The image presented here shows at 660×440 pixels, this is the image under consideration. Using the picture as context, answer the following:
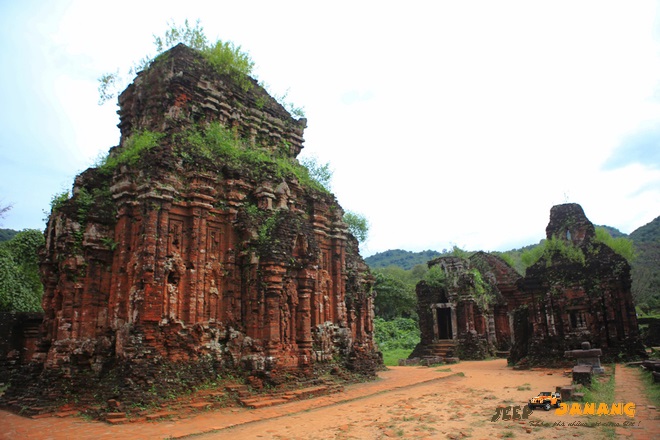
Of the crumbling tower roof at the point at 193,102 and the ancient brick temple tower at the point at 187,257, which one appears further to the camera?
the crumbling tower roof at the point at 193,102

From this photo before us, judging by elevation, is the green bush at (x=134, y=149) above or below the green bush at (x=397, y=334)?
above


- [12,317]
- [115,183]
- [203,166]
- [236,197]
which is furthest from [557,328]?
[12,317]

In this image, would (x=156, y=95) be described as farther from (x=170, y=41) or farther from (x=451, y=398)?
(x=451, y=398)

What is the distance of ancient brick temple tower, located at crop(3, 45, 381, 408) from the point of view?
1086cm

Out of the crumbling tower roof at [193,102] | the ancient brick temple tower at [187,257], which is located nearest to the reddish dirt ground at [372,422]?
the ancient brick temple tower at [187,257]

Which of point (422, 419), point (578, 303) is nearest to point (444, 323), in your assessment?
point (578, 303)

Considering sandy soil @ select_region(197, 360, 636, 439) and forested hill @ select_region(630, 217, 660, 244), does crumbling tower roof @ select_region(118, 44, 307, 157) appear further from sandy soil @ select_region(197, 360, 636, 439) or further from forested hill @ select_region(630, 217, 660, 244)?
forested hill @ select_region(630, 217, 660, 244)

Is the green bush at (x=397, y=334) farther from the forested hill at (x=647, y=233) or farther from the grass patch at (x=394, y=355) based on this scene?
the forested hill at (x=647, y=233)

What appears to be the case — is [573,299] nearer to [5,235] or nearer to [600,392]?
[600,392]

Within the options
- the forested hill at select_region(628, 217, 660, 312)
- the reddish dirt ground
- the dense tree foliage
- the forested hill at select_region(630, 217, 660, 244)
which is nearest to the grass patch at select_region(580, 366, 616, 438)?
the reddish dirt ground

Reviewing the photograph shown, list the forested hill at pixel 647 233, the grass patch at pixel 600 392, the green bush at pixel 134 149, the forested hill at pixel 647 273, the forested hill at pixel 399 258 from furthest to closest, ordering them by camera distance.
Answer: the forested hill at pixel 399 258 < the forested hill at pixel 647 233 < the forested hill at pixel 647 273 < the green bush at pixel 134 149 < the grass patch at pixel 600 392

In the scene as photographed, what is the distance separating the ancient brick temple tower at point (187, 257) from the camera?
10.9 metres

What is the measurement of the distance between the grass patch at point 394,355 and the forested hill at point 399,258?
86543 millimetres

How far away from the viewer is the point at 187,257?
1181 cm
